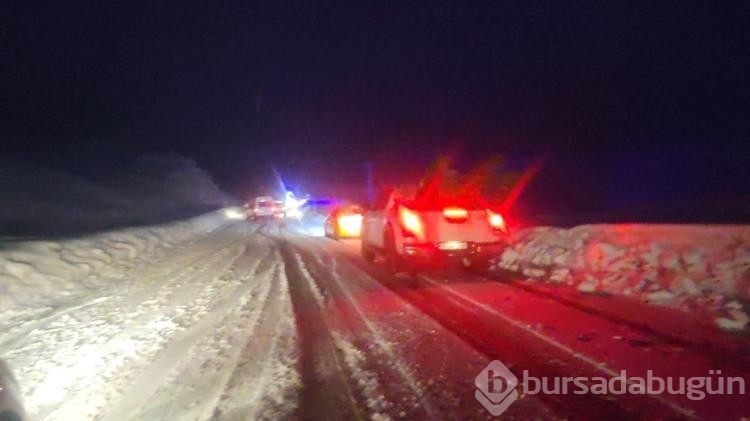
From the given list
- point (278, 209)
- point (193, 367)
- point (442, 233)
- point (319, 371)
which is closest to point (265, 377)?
point (319, 371)

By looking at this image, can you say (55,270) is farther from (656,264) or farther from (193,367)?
(656,264)

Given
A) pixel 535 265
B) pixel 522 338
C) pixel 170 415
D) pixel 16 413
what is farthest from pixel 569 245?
pixel 16 413

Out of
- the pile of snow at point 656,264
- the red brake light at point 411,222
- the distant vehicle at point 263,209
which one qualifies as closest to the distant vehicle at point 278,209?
the distant vehicle at point 263,209

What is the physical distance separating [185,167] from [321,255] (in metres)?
105

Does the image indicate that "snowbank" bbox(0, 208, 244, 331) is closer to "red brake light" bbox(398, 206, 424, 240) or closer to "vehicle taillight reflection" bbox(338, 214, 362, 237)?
"red brake light" bbox(398, 206, 424, 240)

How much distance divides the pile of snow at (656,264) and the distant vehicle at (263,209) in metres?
31.7

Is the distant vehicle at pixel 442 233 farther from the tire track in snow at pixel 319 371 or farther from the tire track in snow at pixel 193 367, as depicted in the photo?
the tire track in snow at pixel 193 367

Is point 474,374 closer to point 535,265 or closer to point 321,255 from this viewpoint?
point 535,265

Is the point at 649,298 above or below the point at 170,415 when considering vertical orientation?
above

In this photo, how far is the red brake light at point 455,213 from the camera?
13406 mm

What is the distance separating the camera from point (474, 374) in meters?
6.63

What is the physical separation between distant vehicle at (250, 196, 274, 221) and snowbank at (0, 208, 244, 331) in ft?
77.0

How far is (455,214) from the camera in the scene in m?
13.5

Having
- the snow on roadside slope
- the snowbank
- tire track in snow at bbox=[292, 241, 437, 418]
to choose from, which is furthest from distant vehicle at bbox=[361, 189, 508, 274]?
the snowbank
